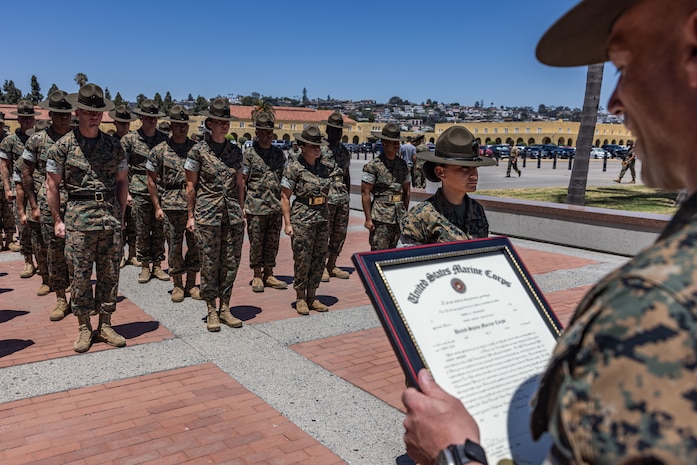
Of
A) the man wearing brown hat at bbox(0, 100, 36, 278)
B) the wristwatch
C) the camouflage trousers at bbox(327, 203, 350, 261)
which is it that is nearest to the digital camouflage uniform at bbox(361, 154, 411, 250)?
the camouflage trousers at bbox(327, 203, 350, 261)

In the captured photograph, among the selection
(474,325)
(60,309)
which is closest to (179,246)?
(60,309)

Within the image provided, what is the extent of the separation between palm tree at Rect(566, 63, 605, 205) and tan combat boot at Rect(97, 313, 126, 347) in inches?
396

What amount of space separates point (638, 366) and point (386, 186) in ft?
21.1

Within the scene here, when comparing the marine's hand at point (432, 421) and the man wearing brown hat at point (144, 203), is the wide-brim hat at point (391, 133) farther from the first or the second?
the marine's hand at point (432, 421)

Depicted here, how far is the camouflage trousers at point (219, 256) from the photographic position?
6055 mm

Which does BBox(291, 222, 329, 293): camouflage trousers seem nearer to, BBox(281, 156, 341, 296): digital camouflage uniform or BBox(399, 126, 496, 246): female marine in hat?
BBox(281, 156, 341, 296): digital camouflage uniform

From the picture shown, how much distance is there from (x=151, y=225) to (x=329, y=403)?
487 centimetres

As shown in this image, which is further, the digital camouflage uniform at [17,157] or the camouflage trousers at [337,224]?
the digital camouflage uniform at [17,157]

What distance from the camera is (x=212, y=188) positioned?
6129mm

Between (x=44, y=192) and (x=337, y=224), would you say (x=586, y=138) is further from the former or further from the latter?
(x=44, y=192)

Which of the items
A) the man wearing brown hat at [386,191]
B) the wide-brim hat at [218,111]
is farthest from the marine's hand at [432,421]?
the man wearing brown hat at [386,191]

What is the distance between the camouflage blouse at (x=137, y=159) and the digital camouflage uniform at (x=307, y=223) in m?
2.56

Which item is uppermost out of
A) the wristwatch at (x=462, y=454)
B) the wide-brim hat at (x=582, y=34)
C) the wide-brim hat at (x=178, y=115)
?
the wide-brim hat at (x=582, y=34)

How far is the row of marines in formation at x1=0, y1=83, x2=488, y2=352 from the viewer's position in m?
5.36
